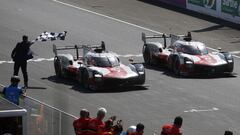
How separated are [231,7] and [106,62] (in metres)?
13.8

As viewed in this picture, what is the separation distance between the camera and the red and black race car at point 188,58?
3244cm

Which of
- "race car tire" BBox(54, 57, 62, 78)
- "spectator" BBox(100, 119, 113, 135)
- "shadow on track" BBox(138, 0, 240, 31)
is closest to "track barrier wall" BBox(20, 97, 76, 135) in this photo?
"spectator" BBox(100, 119, 113, 135)

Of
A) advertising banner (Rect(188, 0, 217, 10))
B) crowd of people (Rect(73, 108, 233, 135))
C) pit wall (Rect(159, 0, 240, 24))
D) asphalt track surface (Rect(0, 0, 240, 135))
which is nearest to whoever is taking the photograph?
crowd of people (Rect(73, 108, 233, 135))

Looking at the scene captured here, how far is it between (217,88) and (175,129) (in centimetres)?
1280

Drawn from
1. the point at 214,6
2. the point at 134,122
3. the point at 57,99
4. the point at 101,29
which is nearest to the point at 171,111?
the point at 134,122

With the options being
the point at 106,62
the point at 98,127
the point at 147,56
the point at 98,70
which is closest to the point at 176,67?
the point at 147,56

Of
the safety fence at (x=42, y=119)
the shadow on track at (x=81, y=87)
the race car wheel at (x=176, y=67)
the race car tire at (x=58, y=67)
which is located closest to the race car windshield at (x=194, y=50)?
the race car wheel at (x=176, y=67)

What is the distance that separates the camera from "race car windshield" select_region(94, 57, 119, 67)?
30672mm

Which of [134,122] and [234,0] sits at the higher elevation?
[234,0]

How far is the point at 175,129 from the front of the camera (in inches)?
722

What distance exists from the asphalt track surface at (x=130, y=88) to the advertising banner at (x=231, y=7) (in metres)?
0.88

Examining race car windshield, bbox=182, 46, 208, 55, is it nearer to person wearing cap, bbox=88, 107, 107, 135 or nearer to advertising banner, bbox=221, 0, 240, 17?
advertising banner, bbox=221, 0, 240, 17

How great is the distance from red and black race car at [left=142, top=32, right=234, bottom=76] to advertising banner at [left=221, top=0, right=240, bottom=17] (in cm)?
842

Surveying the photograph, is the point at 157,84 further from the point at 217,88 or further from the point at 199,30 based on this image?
the point at 199,30
